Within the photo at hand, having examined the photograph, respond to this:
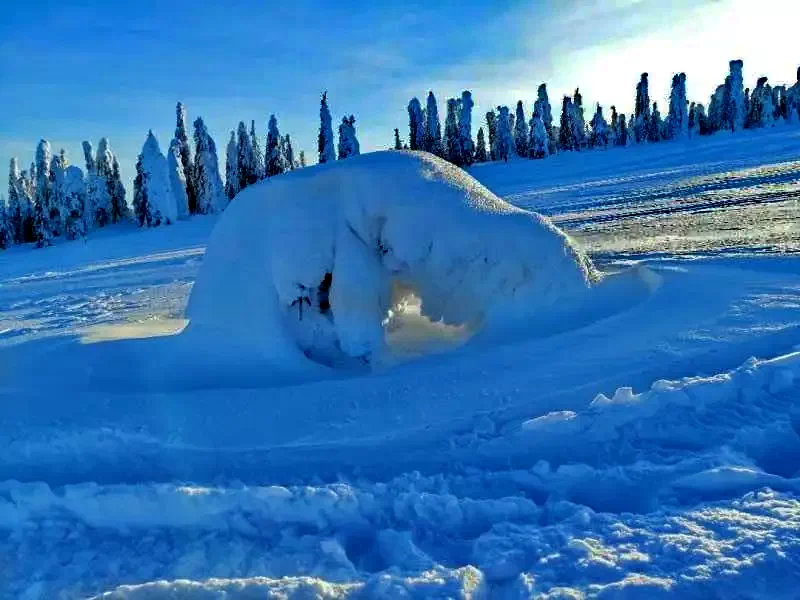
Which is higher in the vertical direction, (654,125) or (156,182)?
(654,125)

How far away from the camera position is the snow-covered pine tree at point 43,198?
3603 cm

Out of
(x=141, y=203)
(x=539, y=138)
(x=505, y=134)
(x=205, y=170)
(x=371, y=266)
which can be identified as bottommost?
(x=371, y=266)

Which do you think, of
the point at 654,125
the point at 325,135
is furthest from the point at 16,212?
the point at 654,125

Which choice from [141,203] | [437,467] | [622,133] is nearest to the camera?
[437,467]

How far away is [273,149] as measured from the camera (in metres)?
44.0

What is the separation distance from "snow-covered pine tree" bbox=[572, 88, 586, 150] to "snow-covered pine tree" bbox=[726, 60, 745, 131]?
448 inches

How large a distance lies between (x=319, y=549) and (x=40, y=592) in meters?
1.04

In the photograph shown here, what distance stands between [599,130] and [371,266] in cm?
5270

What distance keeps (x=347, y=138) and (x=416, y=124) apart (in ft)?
34.9

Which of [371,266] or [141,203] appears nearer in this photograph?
[371,266]

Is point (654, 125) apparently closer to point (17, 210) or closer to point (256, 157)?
point (256, 157)

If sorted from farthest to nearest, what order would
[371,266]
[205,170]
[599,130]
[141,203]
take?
1. [599,130]
2. [205,170]
3. [141,203]
4. [371,266]

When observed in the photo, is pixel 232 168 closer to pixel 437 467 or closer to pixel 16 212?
pixel 16 212

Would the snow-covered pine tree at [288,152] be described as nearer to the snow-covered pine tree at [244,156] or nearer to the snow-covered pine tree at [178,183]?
the snow-covered pine tree at [244,156]
